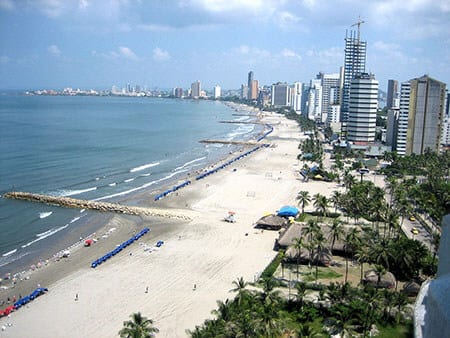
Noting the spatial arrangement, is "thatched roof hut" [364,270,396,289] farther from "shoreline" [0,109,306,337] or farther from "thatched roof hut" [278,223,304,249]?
"shoreline" [0,109,306,337]

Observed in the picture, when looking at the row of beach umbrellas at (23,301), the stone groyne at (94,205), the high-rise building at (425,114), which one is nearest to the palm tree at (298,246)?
the stone groyne at (94,205)

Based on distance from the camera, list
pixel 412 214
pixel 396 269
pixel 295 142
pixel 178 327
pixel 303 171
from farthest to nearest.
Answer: pixel 295 142 → pixel 303 171 → pixel 412 214 → pixel 396 269 → pixel 178 327

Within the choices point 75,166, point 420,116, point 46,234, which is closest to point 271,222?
point 46,234

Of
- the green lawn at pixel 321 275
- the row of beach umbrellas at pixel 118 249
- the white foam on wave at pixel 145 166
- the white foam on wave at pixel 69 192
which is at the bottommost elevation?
the row of beach umbrellas at pixel 118 249

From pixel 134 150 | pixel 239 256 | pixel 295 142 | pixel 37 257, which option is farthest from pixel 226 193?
pixel 295 142

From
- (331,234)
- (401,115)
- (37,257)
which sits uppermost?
(401,115)

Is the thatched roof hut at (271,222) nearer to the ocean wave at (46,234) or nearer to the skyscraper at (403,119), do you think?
the ocean wave at (46,234)

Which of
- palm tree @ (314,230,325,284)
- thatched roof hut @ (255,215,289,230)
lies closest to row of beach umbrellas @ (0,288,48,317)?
palm tree @ (314,230,325,284)

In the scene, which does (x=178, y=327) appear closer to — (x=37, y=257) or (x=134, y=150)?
(x=37, y=257)
